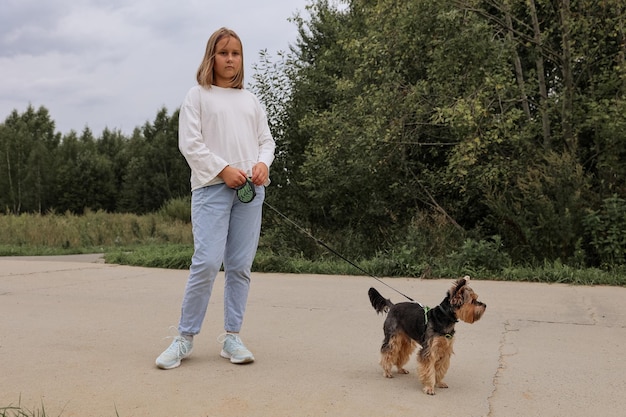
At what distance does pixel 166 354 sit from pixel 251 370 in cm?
59

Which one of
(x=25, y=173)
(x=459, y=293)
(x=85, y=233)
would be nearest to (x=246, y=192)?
(x=459, y=293)

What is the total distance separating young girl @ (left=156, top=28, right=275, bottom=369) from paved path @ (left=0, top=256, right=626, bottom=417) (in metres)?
0.37

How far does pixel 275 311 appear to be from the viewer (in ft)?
20.6

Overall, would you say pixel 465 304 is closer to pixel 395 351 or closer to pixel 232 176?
pixel 395 351

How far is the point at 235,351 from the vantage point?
434 cm

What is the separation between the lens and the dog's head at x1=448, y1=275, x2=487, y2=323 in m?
3.64

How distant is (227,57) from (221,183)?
0.89 meters

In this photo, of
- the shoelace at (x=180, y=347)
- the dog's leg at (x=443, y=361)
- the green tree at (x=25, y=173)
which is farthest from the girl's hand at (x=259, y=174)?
the green tree at (x=25, y=173)

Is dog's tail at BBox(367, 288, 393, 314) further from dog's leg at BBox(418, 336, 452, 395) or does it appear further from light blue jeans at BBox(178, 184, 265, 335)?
light blue jeans at BBox(178, 184, 265, 335)

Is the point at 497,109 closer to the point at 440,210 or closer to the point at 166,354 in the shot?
the point at 440,210

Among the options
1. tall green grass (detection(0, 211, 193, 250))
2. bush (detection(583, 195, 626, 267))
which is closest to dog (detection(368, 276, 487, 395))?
bush (detection(583, 195, 626, 267))

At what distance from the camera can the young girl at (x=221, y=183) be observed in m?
4.20

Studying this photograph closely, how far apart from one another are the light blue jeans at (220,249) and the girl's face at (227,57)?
2.68ft

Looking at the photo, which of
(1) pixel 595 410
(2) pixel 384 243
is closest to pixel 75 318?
(1) pixel 595 410
